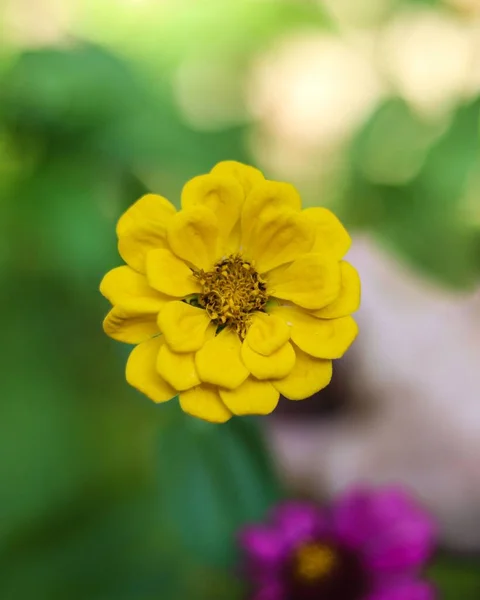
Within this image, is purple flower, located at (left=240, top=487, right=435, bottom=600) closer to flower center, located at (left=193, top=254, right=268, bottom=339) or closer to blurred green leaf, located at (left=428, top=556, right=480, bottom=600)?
blurred green leaf, located at (left=428, top=556, right=480, bottom=600)

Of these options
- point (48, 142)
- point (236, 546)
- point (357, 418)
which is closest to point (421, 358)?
point (357, 418)

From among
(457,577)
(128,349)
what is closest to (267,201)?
(128,349)

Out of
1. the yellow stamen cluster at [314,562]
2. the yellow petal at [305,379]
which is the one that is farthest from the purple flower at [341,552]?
the yellow petal at [305,379]

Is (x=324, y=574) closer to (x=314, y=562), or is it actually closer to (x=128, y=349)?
(x=314, y=562)

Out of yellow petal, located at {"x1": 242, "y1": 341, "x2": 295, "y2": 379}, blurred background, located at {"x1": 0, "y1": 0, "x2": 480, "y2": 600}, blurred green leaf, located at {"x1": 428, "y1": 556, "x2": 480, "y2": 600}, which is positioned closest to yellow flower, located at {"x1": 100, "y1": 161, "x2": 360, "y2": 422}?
yellow petal, located at {"x1": 242, "y1": 341, "x2": 295, "y2": 379}

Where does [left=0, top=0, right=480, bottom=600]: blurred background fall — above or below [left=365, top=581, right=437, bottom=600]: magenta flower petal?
above

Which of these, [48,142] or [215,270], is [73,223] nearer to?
[48,142]
